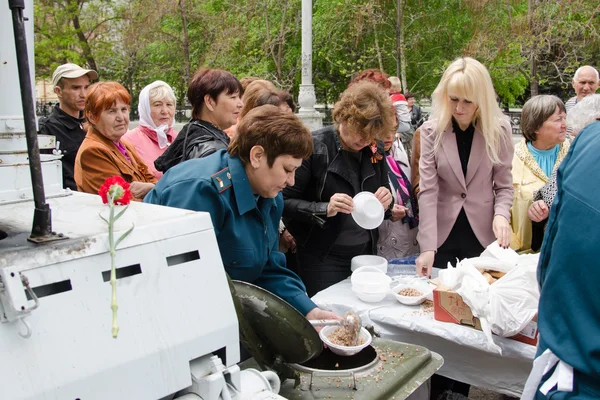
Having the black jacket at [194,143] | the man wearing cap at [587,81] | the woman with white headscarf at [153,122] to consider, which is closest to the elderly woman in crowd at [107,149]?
the black jacket at [194,143]

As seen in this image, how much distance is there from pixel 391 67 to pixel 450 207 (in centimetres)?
1210

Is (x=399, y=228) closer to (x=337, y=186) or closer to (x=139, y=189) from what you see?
(x=337, y=186)

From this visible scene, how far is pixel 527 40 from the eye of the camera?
9.97m

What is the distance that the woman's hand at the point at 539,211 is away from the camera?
10.2 feet

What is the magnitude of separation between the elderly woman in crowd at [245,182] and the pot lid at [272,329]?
0.34 meters

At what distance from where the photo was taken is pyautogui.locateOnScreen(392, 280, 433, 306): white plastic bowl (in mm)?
2299

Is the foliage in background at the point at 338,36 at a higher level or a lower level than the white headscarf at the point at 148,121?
higher

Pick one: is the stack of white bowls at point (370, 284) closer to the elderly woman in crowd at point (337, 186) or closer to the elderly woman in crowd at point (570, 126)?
the elderly woman in crowd at point (337, 186)

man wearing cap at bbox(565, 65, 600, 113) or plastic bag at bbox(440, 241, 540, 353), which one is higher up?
man wearing cap at bbox(565, 65, 600, 113)

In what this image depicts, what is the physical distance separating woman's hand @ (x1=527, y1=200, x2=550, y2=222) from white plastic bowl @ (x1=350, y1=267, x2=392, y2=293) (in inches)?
48.5

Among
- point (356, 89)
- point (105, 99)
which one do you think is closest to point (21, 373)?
point (356, 89)

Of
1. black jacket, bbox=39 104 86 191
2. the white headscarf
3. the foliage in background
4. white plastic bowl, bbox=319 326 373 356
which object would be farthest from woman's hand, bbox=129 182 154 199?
the foliage in background

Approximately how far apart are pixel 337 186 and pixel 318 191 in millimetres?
100

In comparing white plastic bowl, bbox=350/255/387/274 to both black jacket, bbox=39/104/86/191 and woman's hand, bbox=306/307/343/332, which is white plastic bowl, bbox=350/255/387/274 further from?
black jacket, bbox=39/104/86/191
